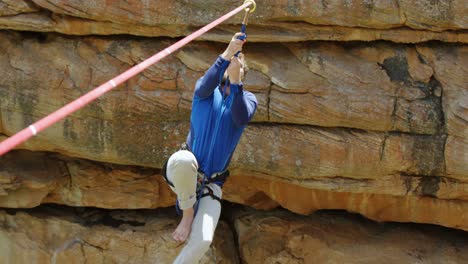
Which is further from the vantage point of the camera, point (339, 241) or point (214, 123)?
point (339, 241)

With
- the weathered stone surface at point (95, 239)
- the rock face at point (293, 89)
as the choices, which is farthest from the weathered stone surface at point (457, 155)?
the weathered stone surface at point (95, 239)

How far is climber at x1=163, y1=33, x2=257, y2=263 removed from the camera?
14.2 ft

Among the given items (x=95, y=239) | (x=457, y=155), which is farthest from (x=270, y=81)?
(x=95, y=239)

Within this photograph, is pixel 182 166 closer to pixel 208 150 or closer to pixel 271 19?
pixel 208 150

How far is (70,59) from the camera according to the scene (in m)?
7.26

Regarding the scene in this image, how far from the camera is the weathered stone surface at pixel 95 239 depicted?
Answer: 8.20 m

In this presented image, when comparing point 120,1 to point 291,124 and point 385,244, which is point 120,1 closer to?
point 291,124

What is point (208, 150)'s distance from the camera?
464 centimetres

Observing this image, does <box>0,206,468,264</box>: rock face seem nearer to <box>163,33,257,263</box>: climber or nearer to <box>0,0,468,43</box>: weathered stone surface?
<box>0,0,468,43</box>: weathered stone surface

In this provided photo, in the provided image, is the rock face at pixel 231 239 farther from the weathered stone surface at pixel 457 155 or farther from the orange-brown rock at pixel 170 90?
the weathered stone surface at pixel 457 155

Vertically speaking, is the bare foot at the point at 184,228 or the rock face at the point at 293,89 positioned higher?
the rock face at the point at 293,89

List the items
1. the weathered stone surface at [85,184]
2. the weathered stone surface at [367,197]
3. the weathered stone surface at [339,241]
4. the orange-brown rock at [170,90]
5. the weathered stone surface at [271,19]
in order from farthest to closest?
the weathered stone surface at [85,184] → the weathered stone surface at [339,241] → the weathered stone surface at [367,197] → the orange-brown rock at [170,90] → the weathered stone surface at [271,19]

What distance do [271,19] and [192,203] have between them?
9.40 feet

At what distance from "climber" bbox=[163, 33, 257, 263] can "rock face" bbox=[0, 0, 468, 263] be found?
2.31m
